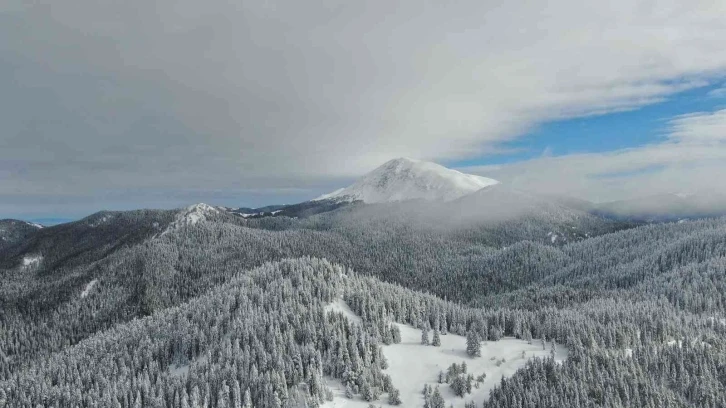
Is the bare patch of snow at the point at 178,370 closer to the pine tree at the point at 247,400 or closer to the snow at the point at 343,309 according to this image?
the pine tree at the point at 247,400

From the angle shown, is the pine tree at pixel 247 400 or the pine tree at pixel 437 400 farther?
the pine tree at pixel 437 400

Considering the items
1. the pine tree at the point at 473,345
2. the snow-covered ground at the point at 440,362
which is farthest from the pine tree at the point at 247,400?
the pine tree at the point at 473,345

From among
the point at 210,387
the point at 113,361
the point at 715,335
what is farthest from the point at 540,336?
the point at 113,361

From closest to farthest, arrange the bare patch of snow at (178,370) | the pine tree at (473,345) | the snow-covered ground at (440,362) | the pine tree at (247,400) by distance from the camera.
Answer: the pine tree at (247,400)
the snow-covered ground at (440,362)
the bare patch of snow at (178,370)
the pine tree at (473,345)

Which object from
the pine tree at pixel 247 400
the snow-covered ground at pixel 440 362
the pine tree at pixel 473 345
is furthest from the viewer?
the pine tree at pixel 473 345

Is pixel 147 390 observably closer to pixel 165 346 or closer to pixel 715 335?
pixel 165 346

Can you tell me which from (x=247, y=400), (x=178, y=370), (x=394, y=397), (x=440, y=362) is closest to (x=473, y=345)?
(x=440, y=362)

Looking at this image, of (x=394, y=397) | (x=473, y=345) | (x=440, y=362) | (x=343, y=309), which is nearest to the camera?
(x=394, y=397)

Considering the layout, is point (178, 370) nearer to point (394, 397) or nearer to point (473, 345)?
point (394, 397)

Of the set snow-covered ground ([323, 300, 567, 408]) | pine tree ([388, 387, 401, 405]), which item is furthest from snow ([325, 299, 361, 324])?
pine tree ([388, 387, 401, 405])
